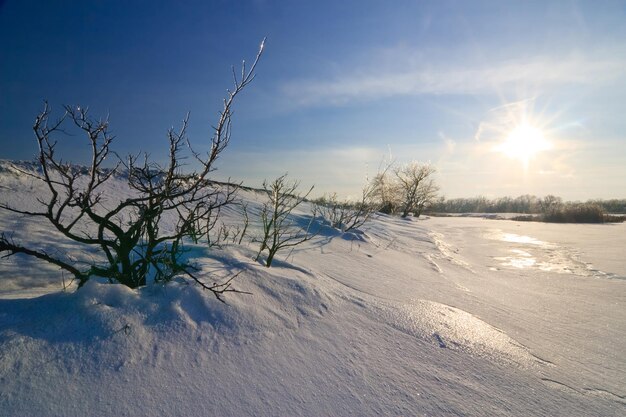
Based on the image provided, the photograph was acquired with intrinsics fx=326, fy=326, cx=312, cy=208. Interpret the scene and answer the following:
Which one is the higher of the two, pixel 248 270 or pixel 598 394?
pixel 248 270

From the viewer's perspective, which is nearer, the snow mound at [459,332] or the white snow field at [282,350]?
the white snow field at [282,350]

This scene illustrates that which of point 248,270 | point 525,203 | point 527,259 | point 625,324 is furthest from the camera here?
point 525,203

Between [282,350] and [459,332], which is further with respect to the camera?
[459,332]

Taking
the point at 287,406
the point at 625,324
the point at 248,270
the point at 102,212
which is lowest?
the point at 625,324

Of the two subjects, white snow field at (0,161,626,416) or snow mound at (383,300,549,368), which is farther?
snow mound at (383,300,549,368)

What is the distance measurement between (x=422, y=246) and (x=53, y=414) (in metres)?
5.71

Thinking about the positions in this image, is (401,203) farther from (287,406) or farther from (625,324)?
(287,406)

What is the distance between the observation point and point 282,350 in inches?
52.1

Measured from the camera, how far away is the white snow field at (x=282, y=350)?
103 centimetres

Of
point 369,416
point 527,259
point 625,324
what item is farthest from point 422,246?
point 369,416

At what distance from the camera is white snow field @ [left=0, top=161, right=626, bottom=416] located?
103cm

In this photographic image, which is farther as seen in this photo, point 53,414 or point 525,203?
point 525,203

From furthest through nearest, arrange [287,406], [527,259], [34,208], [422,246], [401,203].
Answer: [401,203] < [422,246] < [527,259] < [34,208] < [287,406]

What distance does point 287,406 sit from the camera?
3.43 feet
